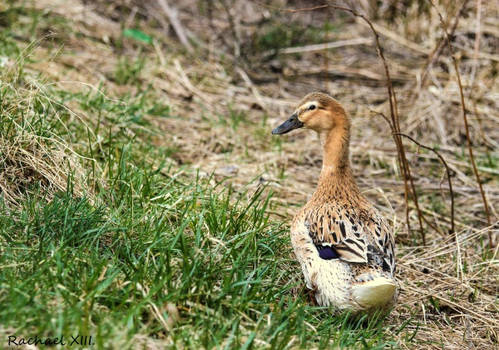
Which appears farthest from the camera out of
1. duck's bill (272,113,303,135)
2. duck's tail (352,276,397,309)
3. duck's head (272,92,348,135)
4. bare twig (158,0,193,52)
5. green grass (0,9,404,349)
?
bare twig (158,0,193,52)

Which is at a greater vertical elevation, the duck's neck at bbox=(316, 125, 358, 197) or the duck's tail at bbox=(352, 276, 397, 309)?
the duck's neck at bbox=(316, 125, 358, 197)

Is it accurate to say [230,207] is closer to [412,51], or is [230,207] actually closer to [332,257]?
[332,257]

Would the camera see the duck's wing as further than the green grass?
Yes

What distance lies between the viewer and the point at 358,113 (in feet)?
29.0

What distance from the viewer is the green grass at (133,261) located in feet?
11.2

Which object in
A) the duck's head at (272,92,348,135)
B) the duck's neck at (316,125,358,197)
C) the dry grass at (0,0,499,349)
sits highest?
the duck's head at (272,92,348,135)

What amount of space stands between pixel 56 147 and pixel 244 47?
514 cm

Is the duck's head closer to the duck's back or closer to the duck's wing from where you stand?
the duck's back

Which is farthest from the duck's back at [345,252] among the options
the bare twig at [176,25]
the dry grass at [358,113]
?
the bare twig at [176,25]

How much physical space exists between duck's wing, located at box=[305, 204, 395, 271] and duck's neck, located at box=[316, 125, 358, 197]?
0.26 m

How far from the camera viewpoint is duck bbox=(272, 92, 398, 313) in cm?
409

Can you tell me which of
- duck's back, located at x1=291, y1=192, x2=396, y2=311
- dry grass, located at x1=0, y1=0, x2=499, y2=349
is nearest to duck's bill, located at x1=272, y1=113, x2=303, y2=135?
duck's back, located at x1=291, y1=192, x2=396, y2=311

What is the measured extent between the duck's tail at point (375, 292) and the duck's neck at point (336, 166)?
106cm

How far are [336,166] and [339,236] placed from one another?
0.79m
